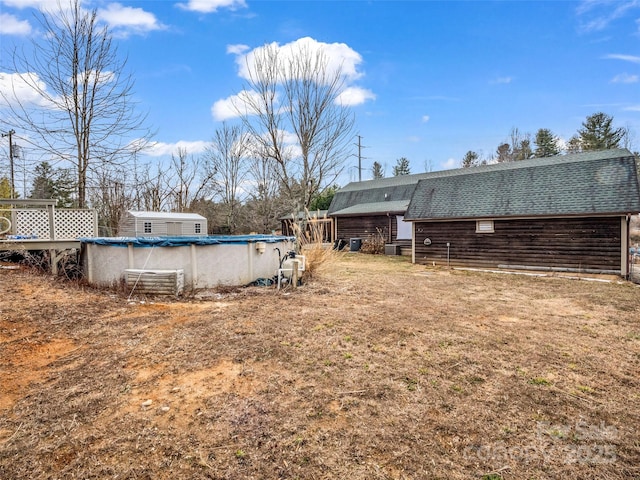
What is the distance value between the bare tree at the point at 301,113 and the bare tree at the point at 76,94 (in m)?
4.64

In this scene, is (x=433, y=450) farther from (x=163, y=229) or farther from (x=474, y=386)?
(x=163, y=229)

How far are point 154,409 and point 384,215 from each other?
1604 centimetres

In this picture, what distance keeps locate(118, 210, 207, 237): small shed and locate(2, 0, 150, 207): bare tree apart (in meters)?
6.75

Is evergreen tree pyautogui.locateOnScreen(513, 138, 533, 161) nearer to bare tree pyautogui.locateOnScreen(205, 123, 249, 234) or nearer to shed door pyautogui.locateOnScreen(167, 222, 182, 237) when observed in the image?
bare tree pyautogui.locateOnScreen(205, 123, 249, 234)

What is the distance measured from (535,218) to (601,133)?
31095 millimetres

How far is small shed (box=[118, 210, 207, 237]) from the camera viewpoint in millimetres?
17031

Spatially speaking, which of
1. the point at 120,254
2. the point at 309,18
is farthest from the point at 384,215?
the point at 120,254

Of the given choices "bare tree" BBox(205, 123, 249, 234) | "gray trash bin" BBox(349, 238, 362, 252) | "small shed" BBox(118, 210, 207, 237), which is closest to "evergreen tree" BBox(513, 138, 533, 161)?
"gray trash bin" BBox(349, 238, 362, 252)

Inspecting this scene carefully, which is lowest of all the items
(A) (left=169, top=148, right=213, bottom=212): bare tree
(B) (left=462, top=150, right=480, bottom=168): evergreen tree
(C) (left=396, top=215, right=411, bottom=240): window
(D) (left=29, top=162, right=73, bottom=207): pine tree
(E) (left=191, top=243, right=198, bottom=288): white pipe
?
(E) (left=191, top=243, right=198, bottom=288): white pipe

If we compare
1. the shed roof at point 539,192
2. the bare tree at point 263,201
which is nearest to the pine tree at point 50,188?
the bare tree at point 263,201

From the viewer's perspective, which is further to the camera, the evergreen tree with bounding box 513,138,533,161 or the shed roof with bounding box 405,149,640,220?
the evergreen tree with bounding box 513,138,533,161

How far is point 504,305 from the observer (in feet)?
19.5

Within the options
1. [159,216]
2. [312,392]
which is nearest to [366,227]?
[159,216]

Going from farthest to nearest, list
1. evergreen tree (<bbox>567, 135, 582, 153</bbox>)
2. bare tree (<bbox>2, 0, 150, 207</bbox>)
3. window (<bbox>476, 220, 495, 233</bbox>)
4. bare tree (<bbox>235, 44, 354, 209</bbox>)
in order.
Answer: evergreen tree (<bbox>567, 135, 582, 153</bbox>)
bare tree (<bbox>235, 44, 354, 209</bbox>)
window (<bbox>476, 220, 495, 233</bbox>)
bare tree (<bbox>2, 0, 150, 207</bbox>)
